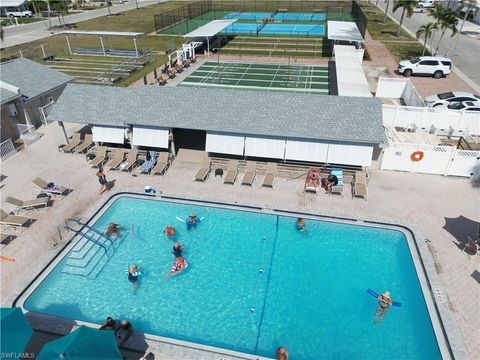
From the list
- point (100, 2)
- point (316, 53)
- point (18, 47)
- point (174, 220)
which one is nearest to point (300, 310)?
point (174, 220)

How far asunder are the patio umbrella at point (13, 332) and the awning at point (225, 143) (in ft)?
44.1

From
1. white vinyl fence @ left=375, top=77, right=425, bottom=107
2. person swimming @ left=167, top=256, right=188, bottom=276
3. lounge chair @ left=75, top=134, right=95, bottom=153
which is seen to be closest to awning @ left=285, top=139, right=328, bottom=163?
person swimming @ left=167, top=256, right=188, bottom=276

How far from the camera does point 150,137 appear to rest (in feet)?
73.7

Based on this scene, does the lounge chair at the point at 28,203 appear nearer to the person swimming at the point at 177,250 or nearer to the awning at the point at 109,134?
the awning at the point at 109,134

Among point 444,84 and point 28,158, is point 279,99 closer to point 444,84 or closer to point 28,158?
point 28,158

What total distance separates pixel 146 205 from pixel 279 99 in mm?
10654

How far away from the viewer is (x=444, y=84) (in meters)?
35.0

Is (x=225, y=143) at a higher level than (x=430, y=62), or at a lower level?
lower

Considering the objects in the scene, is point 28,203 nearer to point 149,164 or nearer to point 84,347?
point 149,164

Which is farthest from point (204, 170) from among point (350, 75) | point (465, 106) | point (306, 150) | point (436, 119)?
point (465, 106)

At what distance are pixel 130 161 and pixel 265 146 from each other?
8.94 m

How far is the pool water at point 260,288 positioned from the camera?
13.2 m

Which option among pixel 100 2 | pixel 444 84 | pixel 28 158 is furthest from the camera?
pixel 100 2

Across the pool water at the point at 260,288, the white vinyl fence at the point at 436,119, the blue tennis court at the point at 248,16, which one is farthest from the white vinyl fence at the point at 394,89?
the blue tennis court at the point at 248,16
